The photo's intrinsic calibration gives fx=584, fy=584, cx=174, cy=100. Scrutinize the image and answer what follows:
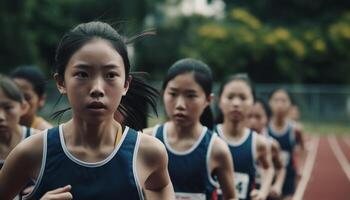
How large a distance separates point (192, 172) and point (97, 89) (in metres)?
1.50

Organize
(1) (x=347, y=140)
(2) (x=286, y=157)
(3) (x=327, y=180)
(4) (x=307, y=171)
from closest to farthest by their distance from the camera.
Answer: (2) (x=286, y=157)
(3) (x=327, y=180)
(4) (x=307, y=171)
(1) (x=347, y=140)

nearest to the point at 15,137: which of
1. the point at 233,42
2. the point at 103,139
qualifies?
the point at 103,139

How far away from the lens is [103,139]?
225cm

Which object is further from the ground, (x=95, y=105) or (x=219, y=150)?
(x=95, y=105)

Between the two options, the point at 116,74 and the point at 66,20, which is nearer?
the point at 116,74

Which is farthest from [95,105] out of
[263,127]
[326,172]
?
[326,172]

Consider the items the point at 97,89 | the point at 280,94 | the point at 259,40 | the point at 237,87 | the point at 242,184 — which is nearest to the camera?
the point at 97,89

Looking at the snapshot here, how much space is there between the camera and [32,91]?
4680 millimetres

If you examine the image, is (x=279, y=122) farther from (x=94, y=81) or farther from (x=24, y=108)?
(x=94, y=81)

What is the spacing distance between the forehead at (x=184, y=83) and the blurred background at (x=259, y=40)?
64.3ft

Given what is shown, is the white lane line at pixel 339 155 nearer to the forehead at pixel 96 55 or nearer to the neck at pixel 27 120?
the neck at pixel 27 120

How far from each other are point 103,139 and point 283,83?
2559 centimetres

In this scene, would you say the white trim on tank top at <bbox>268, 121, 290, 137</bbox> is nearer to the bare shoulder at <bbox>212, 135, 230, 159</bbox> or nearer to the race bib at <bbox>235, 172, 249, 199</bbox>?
the race bib at <bbox>235, 172, 249, 199</bbox>

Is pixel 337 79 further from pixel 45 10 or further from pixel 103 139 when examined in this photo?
pixel 103 139
